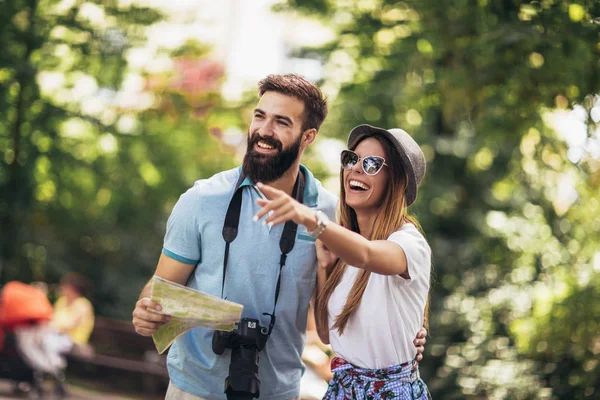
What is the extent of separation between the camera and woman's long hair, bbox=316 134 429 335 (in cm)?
363

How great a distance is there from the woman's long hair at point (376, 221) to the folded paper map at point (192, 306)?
50cm

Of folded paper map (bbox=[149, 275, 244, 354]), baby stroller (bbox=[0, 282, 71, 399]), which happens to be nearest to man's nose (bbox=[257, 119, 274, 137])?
folded paper map (bbox=[149, 275, 244, 354])

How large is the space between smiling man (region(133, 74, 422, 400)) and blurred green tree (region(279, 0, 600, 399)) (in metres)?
1.19

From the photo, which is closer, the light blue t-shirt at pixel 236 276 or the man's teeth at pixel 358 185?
the man's teeth at pixel 358 185

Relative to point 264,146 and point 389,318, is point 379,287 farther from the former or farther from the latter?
point 264,146

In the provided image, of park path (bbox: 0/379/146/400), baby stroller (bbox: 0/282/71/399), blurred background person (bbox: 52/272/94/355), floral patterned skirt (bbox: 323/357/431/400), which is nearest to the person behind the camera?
floral patterned skirt (bbox: 323/357/431/400)

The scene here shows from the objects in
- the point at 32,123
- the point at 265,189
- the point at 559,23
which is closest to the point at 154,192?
the point at 32,123

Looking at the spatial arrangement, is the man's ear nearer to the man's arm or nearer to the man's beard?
the man's beard

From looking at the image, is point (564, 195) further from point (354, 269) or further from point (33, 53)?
point (354, 269)

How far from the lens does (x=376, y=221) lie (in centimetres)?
370

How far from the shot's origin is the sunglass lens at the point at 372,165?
3660 millimetres

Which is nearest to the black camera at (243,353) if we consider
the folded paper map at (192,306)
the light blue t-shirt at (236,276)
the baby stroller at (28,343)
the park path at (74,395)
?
the light blue t-shirt at (236,276)

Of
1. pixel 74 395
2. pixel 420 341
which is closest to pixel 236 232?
pixel 420 341

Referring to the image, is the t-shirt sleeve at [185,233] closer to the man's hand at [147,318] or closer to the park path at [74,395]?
the man's hand at [147,318]
